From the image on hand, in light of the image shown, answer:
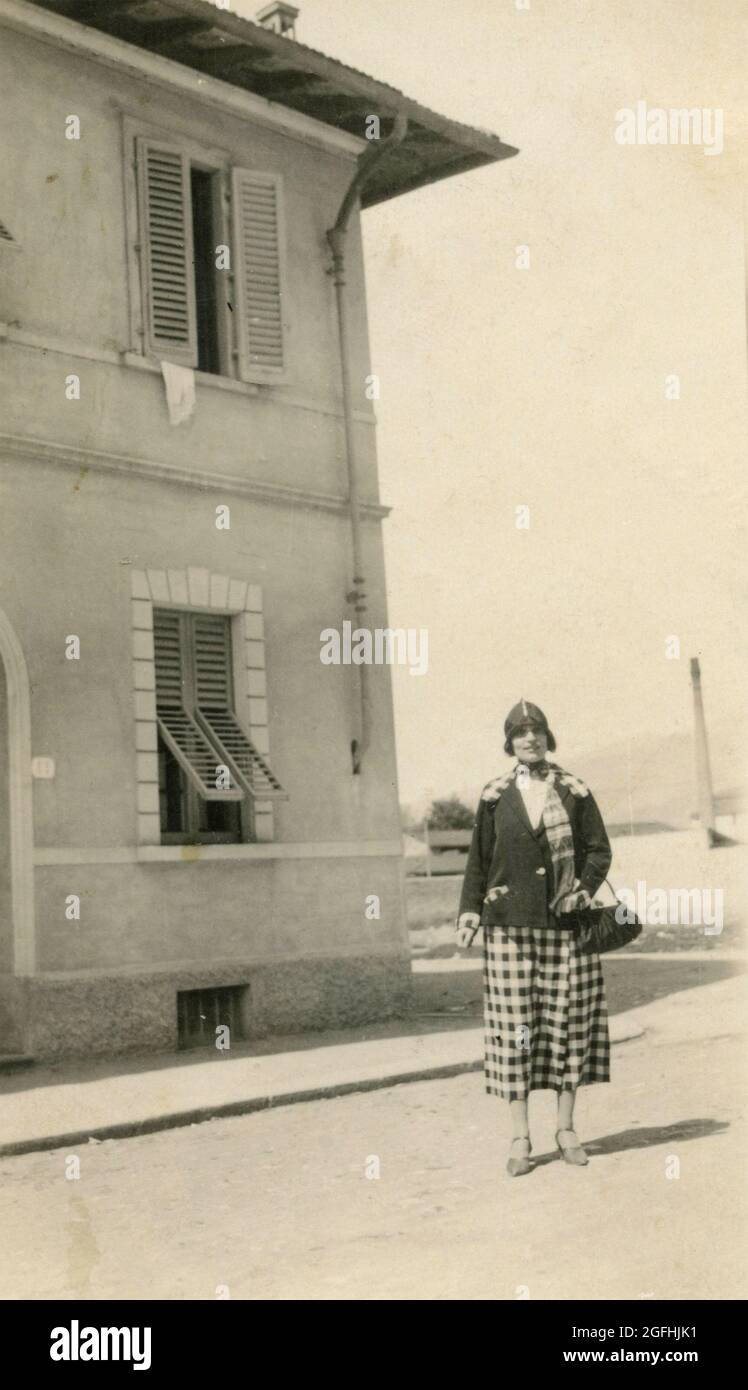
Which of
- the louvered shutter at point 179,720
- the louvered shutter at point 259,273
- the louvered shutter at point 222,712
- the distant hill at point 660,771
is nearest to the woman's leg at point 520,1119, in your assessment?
the distant hill at point 660,771

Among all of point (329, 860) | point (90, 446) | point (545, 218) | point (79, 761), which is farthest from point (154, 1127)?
point (545, 218)

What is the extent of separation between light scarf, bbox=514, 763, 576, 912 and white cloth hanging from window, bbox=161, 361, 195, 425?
17.8 ft

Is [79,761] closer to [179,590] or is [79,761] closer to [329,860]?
[179,590]

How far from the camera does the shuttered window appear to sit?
10.5m

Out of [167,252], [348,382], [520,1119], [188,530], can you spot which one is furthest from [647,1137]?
[167,252]

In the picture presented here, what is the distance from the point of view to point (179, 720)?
Answer: 10.6 metres

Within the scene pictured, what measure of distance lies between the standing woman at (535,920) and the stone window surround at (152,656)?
4249 mm

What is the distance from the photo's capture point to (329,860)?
11.3m

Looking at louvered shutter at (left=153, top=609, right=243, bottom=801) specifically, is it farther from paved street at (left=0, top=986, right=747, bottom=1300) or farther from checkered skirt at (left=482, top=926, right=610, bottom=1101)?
checkered skirt at (left=482, top=926, right=610, bottom=1101)

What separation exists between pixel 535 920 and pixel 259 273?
6587 millimetres

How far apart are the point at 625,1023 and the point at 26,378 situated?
19.1ft

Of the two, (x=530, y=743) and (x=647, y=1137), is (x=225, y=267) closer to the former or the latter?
(x=530, y=743)

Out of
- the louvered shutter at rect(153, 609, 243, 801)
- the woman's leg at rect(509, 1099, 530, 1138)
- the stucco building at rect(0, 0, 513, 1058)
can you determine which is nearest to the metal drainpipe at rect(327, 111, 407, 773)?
the stucco building at rect(0, 0, 513, 1058)
